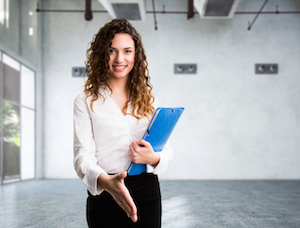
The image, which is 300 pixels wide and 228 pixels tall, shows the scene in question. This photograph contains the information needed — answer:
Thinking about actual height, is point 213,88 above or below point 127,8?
below

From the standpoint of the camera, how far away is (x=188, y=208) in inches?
184

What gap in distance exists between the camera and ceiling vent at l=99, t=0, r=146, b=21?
6.69 meters

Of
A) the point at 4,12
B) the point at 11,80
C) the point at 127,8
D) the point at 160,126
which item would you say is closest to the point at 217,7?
the point at 127,8

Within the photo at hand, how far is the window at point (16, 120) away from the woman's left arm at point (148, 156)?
746cm

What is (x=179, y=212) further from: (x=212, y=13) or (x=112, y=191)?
(x=212, y=13)

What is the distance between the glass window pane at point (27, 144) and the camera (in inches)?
332

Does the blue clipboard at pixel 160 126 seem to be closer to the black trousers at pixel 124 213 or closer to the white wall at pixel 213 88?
the black trousers at pixel 124 213

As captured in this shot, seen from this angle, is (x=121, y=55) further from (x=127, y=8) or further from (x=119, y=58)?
Result: (x=127, y=8)

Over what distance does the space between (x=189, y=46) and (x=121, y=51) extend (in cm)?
879

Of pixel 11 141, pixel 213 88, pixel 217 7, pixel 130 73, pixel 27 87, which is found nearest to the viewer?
pixel 130 73

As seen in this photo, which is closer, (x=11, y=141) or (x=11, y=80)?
(x=11, y=141)

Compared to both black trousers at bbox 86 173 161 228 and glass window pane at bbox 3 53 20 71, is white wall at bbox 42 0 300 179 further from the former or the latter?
black trousers at bbox 86 173 161 228

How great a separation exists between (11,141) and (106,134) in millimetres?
8033

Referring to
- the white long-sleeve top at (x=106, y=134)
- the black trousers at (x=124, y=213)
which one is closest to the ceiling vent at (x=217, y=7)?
the white long-sleeve top at (x=106, y=134)
